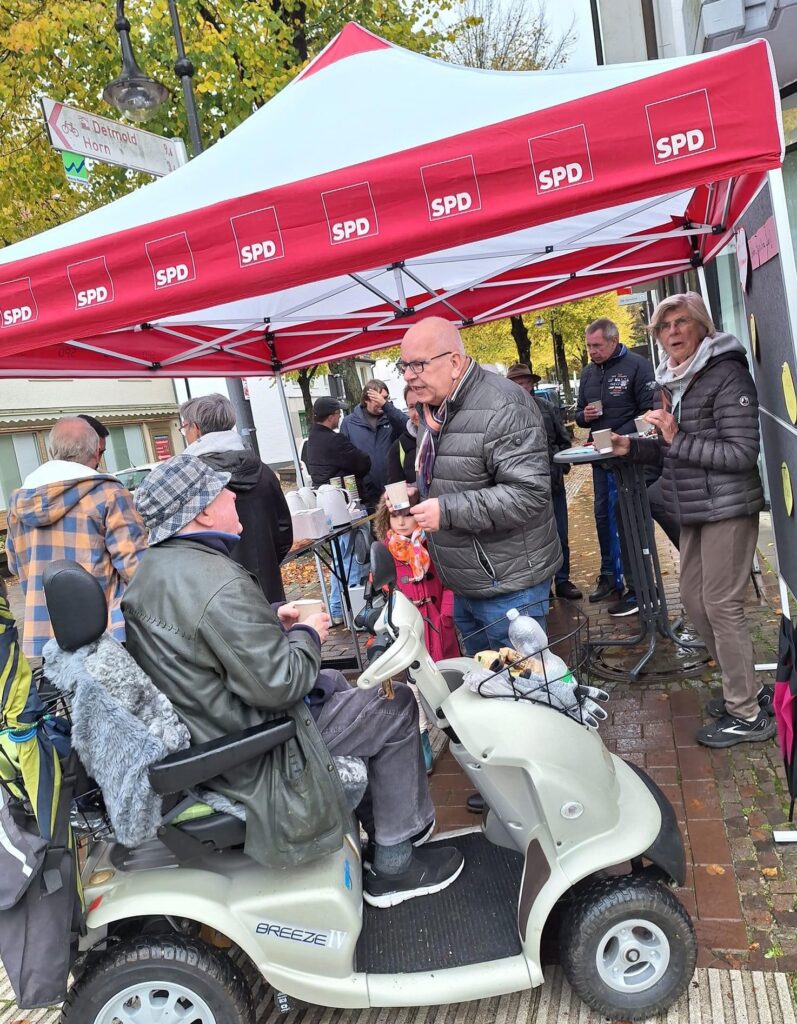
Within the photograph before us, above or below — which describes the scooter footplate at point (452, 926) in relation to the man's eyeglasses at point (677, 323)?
below

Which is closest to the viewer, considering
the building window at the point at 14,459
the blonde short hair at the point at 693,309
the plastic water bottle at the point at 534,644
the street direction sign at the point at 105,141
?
the plastic water bottle at the point at 534,644

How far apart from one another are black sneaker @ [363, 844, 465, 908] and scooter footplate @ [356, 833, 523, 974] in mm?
22

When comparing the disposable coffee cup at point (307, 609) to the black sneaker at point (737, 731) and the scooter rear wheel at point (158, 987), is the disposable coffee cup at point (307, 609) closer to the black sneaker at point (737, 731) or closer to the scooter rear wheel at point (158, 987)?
the scooter rear wheel at point (158, 987)

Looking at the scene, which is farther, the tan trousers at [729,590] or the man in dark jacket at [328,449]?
the man in dark jacket at [328,449]

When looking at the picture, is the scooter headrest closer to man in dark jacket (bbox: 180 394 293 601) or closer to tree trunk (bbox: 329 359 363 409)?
man in dark jacket (bbox: 180 394 293 601)

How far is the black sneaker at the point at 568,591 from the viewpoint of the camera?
6.14m

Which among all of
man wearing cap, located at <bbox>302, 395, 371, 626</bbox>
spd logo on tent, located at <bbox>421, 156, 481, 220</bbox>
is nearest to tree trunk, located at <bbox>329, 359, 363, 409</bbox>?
man wearing cap, located at <bbox>302, 395, 371, 626</bbox>

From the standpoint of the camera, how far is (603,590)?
237 inches

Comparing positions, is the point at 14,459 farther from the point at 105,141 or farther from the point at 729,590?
the point at 729,590

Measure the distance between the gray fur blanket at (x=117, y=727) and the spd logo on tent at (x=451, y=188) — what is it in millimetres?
1743

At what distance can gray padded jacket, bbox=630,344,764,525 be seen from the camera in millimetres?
3158

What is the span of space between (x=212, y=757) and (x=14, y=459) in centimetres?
2163

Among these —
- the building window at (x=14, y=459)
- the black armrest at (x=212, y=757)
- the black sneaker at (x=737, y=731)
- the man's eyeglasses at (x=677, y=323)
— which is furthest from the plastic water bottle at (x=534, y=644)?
the building window at (x=14, y=459)

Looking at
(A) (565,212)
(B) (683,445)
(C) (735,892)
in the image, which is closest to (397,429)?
(B) (683,445)
